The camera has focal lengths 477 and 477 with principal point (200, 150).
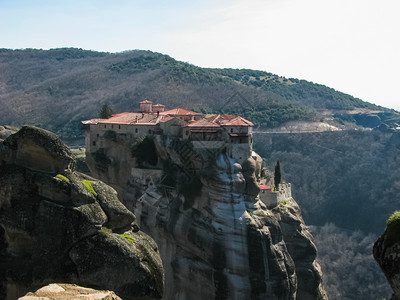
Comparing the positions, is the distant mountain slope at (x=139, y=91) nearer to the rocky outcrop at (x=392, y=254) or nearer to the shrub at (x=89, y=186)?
the shrub at (x=89, y=186)

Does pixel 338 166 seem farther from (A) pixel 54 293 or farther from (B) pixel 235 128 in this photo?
(A) pixel 54 293

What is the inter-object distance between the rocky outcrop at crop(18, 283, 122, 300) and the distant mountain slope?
244ft

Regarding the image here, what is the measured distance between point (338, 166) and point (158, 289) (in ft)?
230

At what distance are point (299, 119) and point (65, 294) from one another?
3242 inches

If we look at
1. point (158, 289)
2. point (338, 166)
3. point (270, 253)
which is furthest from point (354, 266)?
point (158, 289)

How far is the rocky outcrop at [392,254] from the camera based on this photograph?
8.51 metres

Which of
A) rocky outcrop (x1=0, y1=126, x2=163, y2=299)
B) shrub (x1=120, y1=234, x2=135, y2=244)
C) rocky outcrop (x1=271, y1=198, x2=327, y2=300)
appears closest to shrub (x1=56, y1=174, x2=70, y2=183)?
rocky outcrop (x1=0, y1=126, x2=163, y2=299)

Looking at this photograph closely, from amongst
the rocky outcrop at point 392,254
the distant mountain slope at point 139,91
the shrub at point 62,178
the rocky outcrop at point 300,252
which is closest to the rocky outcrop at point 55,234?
the shrub at point 62,178

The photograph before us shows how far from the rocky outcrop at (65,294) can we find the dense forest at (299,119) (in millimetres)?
53010

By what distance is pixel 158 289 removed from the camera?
42.7 feet

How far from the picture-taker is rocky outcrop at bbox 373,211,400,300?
27.9ft

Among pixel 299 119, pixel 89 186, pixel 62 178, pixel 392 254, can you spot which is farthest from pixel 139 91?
pixel 392 254

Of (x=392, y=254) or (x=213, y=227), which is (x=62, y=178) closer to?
(x=392, y=254)

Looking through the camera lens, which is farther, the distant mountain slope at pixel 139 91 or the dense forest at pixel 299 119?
the distant mountain slope at pixel 139 91
